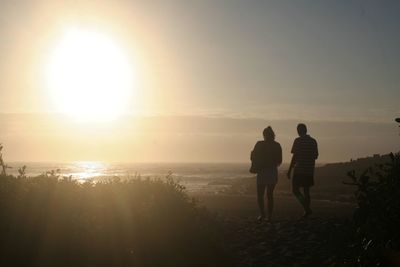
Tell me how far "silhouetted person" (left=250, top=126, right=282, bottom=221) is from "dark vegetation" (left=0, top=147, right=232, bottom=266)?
12.3ft

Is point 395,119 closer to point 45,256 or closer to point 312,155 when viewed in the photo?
point 45,256

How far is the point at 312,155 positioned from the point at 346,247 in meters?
9.19

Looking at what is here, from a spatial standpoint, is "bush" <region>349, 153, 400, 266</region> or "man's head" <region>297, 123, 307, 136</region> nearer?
"bush" <region>349, 153, 400, 266</region>

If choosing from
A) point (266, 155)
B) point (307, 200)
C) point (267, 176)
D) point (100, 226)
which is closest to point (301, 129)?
point (266, 155)

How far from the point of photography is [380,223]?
4.61 m

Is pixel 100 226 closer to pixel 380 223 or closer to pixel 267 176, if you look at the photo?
pixel 380 223

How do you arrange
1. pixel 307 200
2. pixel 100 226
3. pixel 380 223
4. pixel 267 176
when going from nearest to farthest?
pixel 380 223
pixel 100 226
pixel 307 200
pixel 267 176

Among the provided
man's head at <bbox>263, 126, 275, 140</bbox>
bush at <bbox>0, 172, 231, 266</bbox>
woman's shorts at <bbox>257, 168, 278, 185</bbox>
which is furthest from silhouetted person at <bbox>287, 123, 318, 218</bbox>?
bush at <bbox>0, 172, 231, 266</bbox>

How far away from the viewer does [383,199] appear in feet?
15.5

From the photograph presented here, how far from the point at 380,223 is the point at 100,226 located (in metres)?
5.15

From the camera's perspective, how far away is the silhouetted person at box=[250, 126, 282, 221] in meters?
14.4

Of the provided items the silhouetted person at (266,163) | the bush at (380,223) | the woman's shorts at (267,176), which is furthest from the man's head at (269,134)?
the bush at (380,223)

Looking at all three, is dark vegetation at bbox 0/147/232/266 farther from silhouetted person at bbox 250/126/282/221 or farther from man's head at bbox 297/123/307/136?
man's head at bbox 297/123/307/136

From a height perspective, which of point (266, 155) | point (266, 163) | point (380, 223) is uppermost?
point (266, 155)
